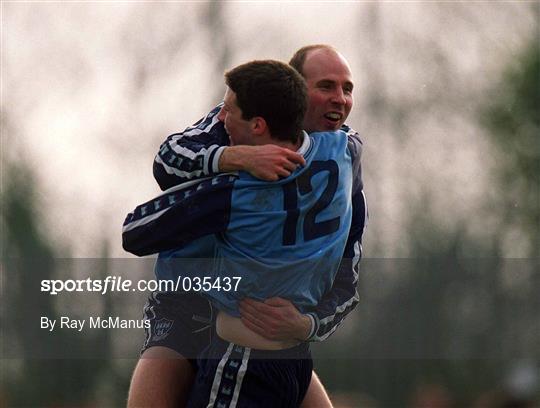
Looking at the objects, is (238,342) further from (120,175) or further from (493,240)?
(493,240)

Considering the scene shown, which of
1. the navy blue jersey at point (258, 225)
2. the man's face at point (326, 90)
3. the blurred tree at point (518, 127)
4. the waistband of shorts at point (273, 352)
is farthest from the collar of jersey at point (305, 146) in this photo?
the blurred tree at point (518, 127)

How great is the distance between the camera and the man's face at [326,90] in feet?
19.1

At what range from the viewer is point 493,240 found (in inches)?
811

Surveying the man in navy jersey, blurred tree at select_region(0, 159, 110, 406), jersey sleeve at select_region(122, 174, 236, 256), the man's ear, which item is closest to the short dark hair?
the man's ear

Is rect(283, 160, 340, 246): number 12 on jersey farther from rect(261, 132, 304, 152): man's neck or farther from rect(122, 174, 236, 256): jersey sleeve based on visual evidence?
rect(122, 174, 236, 256): jersey sleeve

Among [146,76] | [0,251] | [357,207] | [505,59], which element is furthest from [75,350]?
[357,207]

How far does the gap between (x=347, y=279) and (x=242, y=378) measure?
0.65 meters

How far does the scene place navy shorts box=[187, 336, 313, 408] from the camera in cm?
548

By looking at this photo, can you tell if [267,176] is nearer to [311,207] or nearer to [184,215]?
[311,207]

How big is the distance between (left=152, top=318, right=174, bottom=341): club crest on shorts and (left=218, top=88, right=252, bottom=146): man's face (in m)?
0.75

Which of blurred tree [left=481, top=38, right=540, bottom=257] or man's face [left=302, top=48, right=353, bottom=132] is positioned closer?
man's face [left=302, top=48, right=353, bottom=132]

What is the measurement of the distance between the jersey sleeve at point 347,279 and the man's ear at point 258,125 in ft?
1.48

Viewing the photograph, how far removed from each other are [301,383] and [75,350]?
1251cm

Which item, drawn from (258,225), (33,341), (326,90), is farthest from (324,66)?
(33,341)
